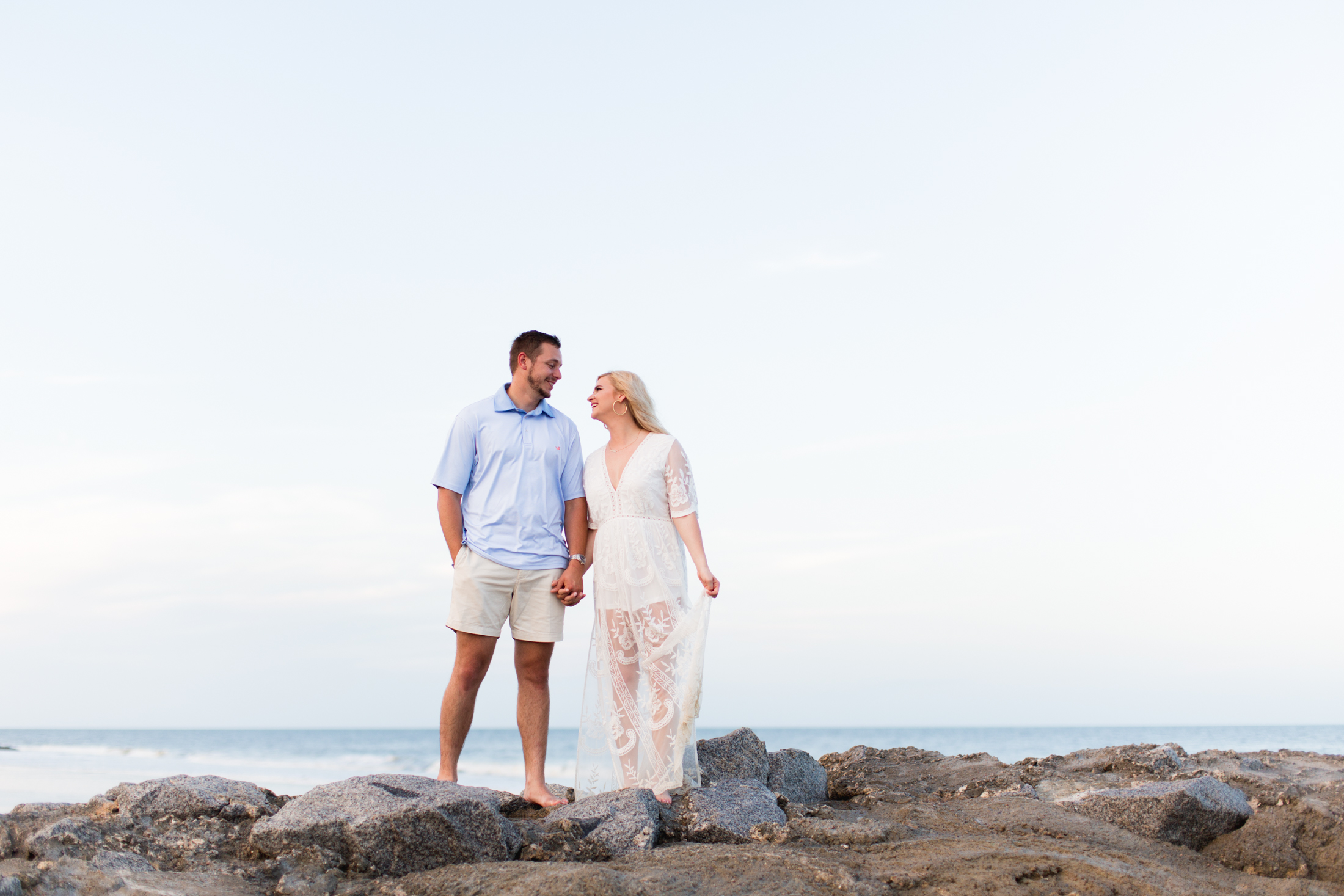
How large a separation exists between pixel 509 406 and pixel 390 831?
205 cm

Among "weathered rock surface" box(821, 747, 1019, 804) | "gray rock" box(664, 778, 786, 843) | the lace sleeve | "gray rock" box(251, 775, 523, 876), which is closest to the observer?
"gray rock" box(251, 775, 523, 876)

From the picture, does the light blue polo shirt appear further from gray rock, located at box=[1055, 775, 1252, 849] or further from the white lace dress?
gray rock, located at box=[1055, 775, 1252, 849]

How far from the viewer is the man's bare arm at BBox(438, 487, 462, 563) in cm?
454

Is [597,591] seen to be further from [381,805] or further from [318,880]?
[318,880]

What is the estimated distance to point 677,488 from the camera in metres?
4.33

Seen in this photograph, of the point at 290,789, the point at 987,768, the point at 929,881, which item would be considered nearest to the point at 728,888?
the point at 929,881

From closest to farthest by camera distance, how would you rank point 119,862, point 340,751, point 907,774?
point 119,862 < point 907,774 < point 340,751

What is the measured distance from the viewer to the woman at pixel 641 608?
424 centimetres

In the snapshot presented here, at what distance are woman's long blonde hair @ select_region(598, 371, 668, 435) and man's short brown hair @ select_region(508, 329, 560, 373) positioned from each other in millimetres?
368

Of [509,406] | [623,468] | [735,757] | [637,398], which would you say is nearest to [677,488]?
[623,468]

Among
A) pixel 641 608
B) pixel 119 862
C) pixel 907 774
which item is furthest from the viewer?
pixel 907 774

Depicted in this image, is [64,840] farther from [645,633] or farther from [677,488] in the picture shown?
[677,488]

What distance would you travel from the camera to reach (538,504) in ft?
14.8

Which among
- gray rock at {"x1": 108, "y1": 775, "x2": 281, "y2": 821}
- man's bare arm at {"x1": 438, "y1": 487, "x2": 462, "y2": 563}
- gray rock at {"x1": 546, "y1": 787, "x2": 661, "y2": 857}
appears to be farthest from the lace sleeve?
gray rock at {"x1": 108, "y1": 775, "x2": 281, "y2": 821}
